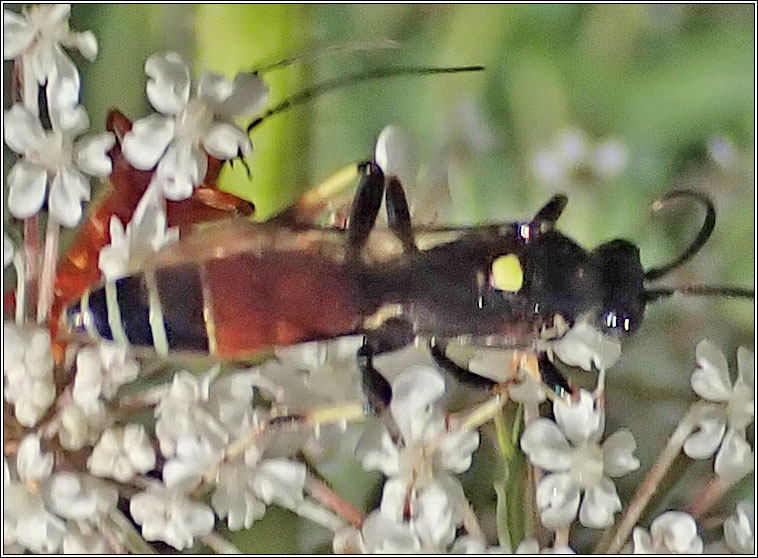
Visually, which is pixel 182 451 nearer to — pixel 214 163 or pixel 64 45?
pixel 214 163

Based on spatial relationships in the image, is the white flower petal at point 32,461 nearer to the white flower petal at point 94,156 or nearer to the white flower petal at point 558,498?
the white flower petal at point 94,156

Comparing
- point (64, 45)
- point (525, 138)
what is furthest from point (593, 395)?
point (64, 45)

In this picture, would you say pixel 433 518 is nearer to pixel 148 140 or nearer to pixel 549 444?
pixel 549 444

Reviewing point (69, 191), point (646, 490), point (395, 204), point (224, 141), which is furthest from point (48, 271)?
point (646, 490)

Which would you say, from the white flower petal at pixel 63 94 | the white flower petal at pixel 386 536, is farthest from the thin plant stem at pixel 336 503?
the white flower petal at pixel 63 94

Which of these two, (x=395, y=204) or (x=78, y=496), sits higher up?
(x=395, y=204)

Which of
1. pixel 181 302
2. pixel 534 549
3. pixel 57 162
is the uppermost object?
pixel 57 162

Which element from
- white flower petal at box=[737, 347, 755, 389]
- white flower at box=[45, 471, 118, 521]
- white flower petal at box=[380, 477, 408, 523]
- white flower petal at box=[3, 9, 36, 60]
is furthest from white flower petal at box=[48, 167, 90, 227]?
white flower petal at box=[737, 347, 755, 389]
